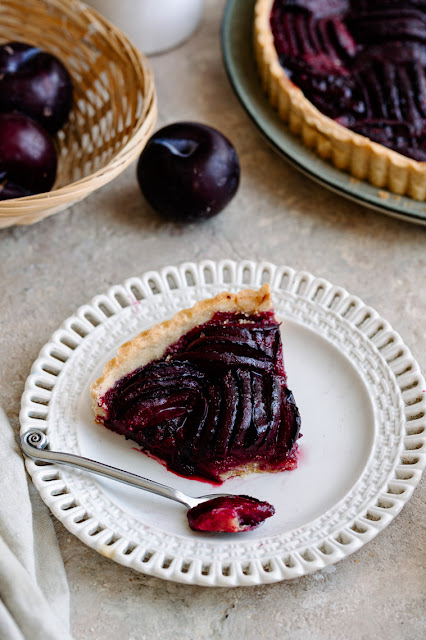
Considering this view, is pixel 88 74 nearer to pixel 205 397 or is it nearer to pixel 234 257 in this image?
pixel 234 257

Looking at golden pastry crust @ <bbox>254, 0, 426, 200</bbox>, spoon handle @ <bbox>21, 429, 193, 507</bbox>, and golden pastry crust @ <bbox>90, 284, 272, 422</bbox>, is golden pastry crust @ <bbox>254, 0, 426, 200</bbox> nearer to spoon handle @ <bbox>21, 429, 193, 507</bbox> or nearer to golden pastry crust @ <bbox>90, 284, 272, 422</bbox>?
golden pastry crust @ <bbox>90, 284, 272, 422</bbox>

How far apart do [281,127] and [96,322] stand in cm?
88

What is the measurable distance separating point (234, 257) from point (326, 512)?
0.85 m

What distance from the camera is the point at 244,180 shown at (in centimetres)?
221

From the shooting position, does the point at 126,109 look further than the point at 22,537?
Answer: Yes

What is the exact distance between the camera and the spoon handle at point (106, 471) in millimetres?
1375

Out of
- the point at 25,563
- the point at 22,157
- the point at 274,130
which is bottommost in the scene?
the point at 25,563

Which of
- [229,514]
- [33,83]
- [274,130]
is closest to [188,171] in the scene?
[274,130]

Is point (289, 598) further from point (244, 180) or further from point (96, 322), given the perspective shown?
point (244, 180)

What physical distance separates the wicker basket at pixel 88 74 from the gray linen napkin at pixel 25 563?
0.93 metres

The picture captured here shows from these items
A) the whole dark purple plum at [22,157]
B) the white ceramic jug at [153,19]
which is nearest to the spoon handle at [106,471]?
the whole dark purple plum at [22,157]

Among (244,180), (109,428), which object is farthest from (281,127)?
(109,428)

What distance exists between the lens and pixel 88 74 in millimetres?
2229

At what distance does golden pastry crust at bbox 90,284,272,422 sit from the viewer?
150 cm
